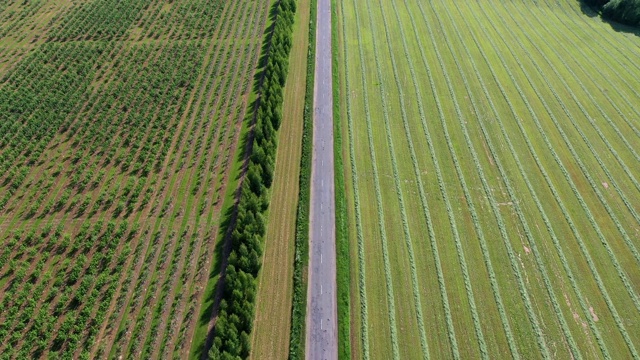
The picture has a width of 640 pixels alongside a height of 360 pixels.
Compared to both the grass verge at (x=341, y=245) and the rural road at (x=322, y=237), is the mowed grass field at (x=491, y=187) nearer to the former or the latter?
the grass verge at (x=341, y=245)

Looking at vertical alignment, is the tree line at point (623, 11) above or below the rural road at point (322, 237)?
above

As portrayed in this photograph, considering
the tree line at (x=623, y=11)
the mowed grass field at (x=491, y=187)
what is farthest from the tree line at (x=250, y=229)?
the tree line at (x=623, y=11)

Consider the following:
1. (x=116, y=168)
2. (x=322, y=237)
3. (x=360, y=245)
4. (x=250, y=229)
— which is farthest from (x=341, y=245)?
(x=116, y=168)

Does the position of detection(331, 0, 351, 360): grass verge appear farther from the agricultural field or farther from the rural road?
the agricultural field

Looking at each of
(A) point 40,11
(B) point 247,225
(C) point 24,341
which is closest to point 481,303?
(B) point 247,225

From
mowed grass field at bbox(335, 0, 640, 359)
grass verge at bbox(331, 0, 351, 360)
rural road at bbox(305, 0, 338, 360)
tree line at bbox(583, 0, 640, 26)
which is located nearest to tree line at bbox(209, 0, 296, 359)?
rural road at bbox(305, 0, 338, 360)

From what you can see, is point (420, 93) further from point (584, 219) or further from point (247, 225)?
point (247, 225)
